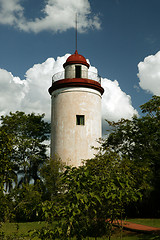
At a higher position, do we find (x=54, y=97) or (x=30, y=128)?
(x=54, y=97)

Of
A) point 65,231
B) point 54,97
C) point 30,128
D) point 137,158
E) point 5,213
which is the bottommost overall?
point 65,231

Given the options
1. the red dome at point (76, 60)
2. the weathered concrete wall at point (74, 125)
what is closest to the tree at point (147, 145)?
the weathered concrete wall at point (74, 125)

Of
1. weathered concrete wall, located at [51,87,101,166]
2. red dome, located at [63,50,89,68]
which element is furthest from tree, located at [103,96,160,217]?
red dome, located at [63,50,89,68]

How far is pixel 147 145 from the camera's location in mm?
18766

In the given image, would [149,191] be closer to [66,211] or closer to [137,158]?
[137,158]

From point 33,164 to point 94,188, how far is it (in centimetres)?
2171

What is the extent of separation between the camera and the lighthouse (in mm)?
20016

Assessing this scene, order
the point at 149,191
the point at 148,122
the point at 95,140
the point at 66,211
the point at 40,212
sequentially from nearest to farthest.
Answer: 1. the point at 66,211
2. the point at 40,212
3. the point at 149,191
4. the point at 148,122
5. the point at 95,140

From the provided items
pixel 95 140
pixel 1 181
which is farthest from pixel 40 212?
pixel 95 140

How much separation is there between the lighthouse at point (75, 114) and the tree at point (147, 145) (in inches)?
81.1

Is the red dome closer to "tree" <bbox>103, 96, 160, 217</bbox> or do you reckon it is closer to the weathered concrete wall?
the weathered concrete wall

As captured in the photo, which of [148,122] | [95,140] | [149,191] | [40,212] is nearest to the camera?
[40,212]

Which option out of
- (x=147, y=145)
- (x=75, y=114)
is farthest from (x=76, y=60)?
(x=147, y=145)

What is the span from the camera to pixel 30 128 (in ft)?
84.2
